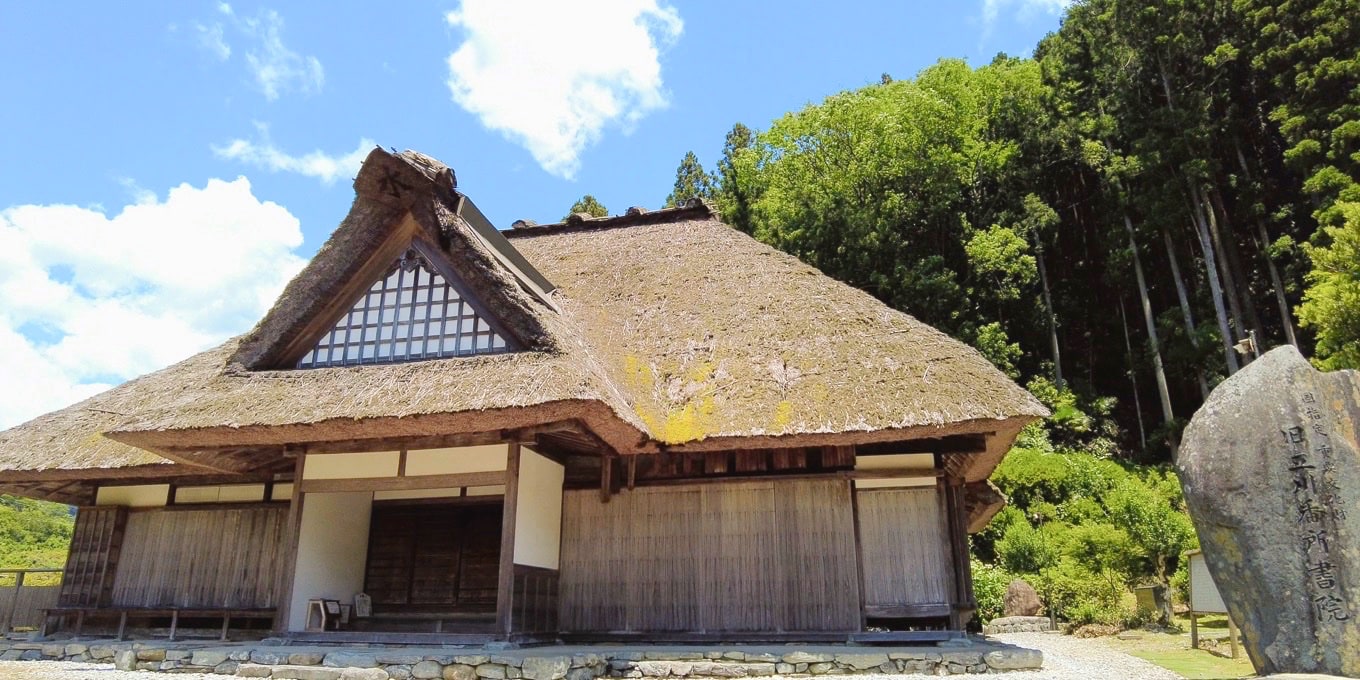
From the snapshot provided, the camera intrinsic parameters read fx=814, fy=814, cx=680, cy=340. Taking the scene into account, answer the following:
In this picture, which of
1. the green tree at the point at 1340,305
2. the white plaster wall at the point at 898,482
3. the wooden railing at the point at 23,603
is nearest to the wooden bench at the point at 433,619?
the white plaster wall at the point at 898,482

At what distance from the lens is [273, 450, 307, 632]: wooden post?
347 inches

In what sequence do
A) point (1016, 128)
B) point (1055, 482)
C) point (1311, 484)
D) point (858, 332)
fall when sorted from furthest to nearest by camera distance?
point (1016, 128)
point (1055, 482)
point (858, 332)
point (1311, 484)

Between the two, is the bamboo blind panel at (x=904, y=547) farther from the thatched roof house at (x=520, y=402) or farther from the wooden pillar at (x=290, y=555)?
the wooden pillar at (x=290, y=555)

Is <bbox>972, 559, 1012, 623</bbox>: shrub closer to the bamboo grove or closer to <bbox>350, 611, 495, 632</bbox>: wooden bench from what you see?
the bamboo grove

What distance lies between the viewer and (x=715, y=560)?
361 inches

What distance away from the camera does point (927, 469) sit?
919cm

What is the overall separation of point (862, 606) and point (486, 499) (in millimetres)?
4777

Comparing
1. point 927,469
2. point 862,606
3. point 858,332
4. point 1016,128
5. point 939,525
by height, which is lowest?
point 862,606

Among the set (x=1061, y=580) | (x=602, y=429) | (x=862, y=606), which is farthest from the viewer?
(x=1061, y=580)

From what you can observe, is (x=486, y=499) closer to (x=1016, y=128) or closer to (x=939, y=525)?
(x=939, y=525)

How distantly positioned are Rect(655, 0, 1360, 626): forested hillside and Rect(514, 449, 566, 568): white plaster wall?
1033 cm

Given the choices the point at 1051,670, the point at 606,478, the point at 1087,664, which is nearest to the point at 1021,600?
the point at 1087,664

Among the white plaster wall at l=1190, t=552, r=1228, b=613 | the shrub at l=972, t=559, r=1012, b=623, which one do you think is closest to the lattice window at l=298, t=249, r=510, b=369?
the white plaster wall at l=1190, t=552, r=1228, b=613

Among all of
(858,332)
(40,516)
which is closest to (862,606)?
(858,332)
